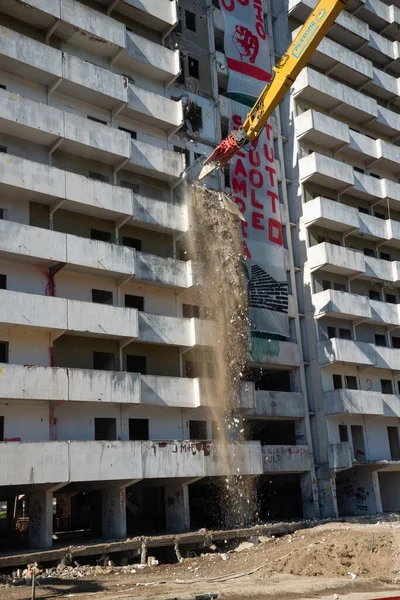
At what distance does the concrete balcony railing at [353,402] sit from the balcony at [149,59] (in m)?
20.1

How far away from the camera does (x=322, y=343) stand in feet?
136

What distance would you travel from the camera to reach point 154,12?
38656 mm

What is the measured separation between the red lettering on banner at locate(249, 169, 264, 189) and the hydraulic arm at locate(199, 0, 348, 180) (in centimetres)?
549

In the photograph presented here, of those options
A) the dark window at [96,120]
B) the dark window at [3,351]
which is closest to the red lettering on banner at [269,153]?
the dark window at [96,120]

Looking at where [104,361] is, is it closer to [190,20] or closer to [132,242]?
[132,242]

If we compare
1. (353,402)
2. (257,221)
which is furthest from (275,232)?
(353,402)

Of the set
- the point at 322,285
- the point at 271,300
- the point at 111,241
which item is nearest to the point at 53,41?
the point at 111,241

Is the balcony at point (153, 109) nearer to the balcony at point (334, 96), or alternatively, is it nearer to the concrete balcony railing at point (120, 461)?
the balcony at point (334, 96)

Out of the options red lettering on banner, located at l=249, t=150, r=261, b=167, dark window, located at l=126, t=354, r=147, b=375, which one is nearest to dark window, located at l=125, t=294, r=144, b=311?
dark window, located at l=126, t=354, r=147, b=375

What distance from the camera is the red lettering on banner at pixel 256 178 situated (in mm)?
40688

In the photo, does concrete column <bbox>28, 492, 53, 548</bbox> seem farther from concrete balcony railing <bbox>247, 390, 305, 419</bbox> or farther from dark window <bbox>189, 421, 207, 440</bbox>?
concrete balcony railing <bbox>247, 390, 305, 419</bbox>

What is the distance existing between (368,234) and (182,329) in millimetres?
17450

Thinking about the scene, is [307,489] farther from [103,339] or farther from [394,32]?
[394,32]

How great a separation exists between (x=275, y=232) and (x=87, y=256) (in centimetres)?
1332
